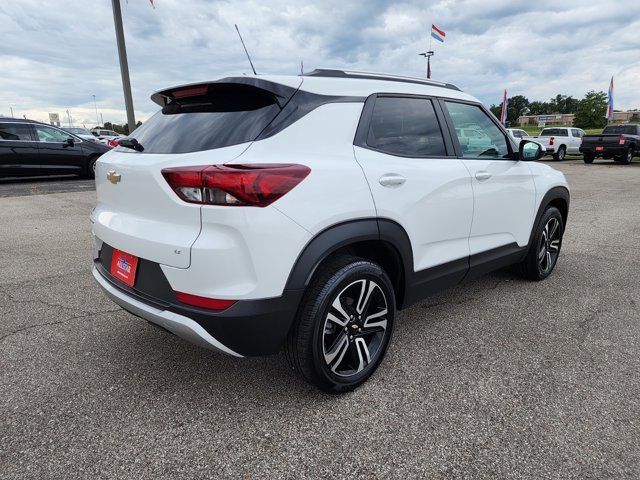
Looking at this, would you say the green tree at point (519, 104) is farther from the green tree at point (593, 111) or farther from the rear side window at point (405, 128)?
the rear side window at point (405, 128)

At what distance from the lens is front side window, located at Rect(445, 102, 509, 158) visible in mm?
3242

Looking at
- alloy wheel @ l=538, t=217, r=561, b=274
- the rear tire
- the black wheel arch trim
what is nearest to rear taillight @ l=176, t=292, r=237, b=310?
the black wheel arch trim

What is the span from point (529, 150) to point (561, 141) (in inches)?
887

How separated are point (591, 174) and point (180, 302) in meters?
17.6

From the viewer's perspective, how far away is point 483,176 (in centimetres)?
324

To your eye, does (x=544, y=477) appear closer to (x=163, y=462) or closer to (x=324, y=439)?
(x=324, y=439)

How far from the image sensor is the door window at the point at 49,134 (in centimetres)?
1159

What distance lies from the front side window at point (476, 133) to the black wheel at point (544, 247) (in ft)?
3.04

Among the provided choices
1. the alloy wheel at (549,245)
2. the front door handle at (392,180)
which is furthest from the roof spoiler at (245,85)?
the alloy wheel at (549,245)

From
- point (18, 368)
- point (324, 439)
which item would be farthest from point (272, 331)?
point (18, 368)

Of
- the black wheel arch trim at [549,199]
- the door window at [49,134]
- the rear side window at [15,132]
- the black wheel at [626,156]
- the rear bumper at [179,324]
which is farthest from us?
the black wheel at [626,156]

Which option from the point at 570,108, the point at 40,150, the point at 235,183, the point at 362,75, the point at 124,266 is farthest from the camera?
the point at 570,108

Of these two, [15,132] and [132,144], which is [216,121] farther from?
[15,132]

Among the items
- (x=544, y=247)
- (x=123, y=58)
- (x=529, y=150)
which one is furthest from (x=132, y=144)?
(x=123, y=58)
